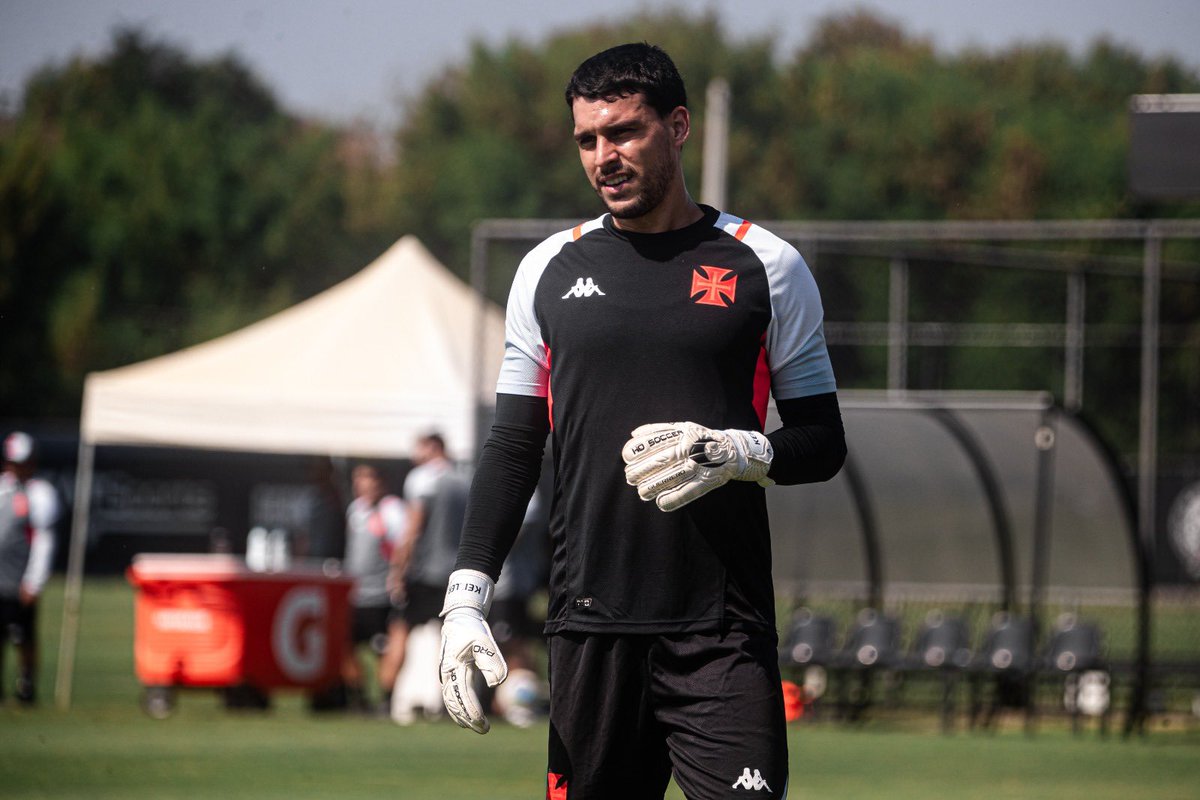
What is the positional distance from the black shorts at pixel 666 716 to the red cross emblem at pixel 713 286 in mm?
722

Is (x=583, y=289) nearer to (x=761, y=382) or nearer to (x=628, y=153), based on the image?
(x=628, y=153)

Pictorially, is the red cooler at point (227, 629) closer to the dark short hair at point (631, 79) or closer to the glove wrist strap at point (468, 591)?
the glove wrist strap at point (468, 591)

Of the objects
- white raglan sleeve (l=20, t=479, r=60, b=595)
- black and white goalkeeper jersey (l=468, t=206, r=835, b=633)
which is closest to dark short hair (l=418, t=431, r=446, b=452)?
white raglan sleeve (l=20, t=479, r=60, b=595)

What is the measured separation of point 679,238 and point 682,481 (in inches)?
24.9

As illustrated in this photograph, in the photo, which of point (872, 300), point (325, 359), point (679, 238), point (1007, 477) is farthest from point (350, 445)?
point (872, 300)

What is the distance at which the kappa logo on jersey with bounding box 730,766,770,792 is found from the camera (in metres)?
4.12

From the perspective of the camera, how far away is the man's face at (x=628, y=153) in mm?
4258

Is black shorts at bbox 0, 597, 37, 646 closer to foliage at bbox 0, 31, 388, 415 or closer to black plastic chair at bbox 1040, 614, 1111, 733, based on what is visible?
black plastic chair at bbox 1040, 614, 1111, 733

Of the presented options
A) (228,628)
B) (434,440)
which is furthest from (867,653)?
(228,628)

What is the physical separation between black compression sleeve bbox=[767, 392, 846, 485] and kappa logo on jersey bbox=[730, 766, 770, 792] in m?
0.62

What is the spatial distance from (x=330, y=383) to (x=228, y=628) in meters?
3.27

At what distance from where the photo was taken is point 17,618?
52.6ft

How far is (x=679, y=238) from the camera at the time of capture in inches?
171

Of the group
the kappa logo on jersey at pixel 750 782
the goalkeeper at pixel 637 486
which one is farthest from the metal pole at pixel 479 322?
the kappa logo on jersey at pixel 750 782
